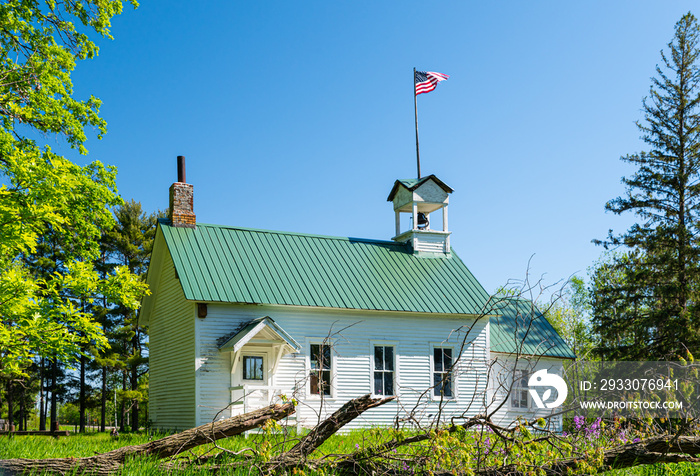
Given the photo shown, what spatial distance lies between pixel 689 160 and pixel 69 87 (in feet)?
73.7

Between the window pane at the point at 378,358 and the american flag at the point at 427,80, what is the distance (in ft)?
35.9

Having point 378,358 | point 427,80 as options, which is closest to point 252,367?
point 378,358

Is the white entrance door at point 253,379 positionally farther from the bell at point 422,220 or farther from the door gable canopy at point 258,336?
the bell at point 422,220

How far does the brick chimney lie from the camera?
2050 centimetres

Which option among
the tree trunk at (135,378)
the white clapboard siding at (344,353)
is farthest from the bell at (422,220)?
the tree trunk at (135,378)

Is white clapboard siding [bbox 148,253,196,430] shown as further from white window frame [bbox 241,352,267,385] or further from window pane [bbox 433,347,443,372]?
window pane [bbox 433,347,443,372]

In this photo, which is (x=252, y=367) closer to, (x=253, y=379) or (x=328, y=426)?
(x=253, y=379)

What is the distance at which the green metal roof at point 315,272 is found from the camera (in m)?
18.8

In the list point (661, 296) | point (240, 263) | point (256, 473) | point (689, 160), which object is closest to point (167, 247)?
point (240, 263)

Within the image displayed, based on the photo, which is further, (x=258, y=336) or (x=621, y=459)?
(x=258, y=336)

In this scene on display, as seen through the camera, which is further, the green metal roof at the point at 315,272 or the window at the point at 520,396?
the window at the point at 520,396

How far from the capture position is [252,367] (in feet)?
60.5

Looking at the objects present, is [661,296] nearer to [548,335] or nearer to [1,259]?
[548,335]

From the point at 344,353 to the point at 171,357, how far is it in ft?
17.7
